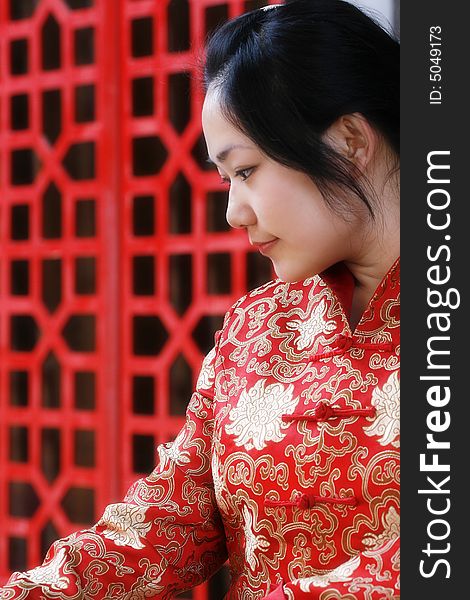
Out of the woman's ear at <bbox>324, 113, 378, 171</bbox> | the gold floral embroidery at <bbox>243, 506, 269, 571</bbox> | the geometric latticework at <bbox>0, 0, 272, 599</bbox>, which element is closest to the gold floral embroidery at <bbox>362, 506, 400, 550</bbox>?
the gold floral embroidery at <bbox>243, 506, 269, 571</bbox>

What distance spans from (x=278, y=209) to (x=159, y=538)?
446mm

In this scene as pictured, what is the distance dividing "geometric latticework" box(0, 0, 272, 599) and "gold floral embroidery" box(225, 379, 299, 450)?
0.97 m

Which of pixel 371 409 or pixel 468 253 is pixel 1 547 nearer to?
pixel 371 409

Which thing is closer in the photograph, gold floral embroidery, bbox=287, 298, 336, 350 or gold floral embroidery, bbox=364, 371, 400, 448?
gold floral embroidery, bbox=364, 371, 400, 448

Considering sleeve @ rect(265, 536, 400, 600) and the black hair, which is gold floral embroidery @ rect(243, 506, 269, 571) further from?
the black hair

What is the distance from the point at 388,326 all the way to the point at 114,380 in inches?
53.0

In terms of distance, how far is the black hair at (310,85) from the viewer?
3.51 ft

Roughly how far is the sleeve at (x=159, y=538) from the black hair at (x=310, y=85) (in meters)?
0.33

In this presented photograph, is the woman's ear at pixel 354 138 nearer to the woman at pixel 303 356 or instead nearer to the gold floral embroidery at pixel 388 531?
the woman at pixel 303 356

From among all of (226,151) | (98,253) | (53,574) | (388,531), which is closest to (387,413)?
(388,531)

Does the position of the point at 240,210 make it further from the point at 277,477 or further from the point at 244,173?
the point at 277,477

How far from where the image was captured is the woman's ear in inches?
42.8

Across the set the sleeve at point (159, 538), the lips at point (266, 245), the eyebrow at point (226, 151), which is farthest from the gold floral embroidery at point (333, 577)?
the eyebrow at point (226, 151)

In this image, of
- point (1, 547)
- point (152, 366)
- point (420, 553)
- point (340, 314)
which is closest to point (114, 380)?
point (152, 366)
